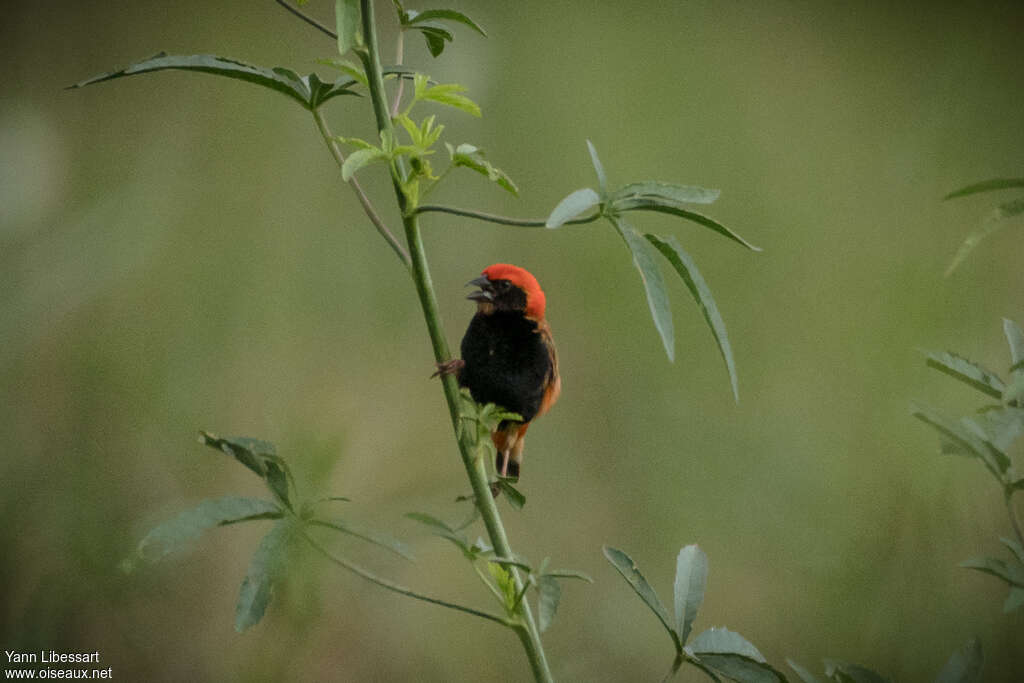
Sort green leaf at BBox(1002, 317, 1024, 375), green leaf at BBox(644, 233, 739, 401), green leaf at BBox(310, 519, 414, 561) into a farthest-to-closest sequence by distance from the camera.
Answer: green leaf at BBox(1002, 317, 1024, 375), green leaf at BBox(310, 519, 414, 561), green leaf at BBox(644, 233, 739, 401)

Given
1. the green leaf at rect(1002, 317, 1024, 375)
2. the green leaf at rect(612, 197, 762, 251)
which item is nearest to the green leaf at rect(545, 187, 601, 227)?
the green leaf at rect(612, 197, 762, 251)

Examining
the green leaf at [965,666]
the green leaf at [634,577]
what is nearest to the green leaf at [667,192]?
the green leaf at [634,577]

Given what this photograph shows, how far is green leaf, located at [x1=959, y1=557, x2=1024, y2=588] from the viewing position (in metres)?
1.04

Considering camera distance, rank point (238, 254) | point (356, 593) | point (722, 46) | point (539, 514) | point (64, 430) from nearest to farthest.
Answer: point (64, 430), point (356, 593), point (238, 254), point (539, 514), point (722, 46)

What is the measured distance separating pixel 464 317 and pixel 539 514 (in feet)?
2.57

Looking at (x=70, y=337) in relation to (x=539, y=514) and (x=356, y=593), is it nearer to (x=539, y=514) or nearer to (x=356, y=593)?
(x=356, y=593)

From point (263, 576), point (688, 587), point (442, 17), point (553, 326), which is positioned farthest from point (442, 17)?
point (553, 326)

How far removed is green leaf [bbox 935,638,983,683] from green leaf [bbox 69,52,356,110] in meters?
1.14

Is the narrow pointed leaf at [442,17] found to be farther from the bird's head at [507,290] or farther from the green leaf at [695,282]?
the bird's head at [507,290]

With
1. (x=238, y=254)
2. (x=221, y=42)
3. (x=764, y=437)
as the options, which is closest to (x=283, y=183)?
(x=238, y=254)

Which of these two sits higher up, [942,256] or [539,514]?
[942,256]

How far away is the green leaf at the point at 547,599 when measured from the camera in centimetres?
96

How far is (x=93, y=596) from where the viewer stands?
2.03 meters

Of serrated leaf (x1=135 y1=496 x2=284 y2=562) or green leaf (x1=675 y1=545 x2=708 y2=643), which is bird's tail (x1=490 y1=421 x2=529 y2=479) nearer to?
green leaf (x1=675 y1=545 x2=708 y2=643)
